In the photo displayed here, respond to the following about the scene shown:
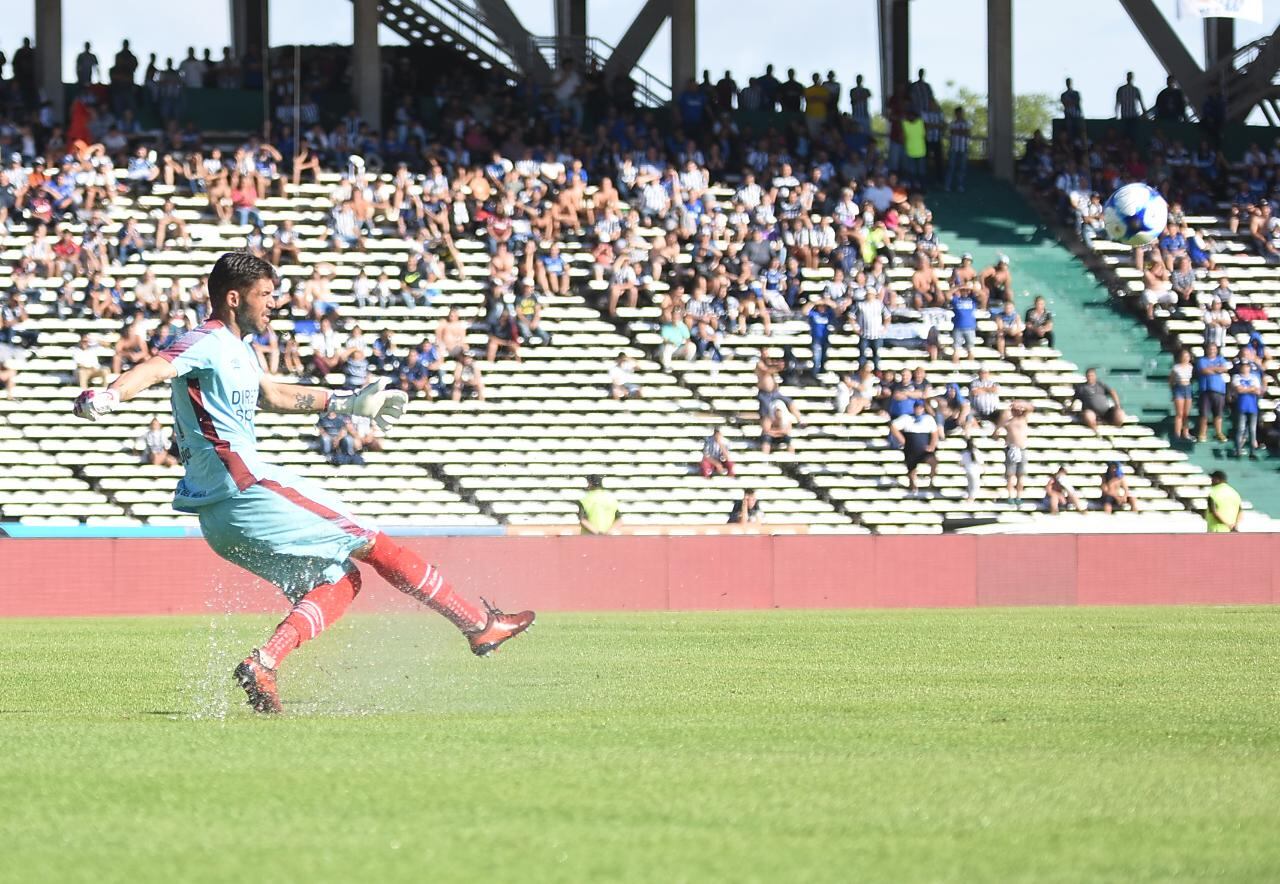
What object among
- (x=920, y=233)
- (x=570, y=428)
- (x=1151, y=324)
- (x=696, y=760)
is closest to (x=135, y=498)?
(x=570, y=428)

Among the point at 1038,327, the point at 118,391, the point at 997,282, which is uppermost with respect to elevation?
the point at 997,282

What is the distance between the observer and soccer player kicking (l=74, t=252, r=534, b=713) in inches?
339

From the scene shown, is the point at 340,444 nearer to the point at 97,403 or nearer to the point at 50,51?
the point at 50,51

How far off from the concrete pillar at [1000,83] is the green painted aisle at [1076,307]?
1.79ft

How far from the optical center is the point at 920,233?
34406mm

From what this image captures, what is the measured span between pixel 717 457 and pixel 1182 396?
26.2 feet

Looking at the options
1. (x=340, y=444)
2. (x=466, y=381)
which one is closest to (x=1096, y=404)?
(x=466, y=381)

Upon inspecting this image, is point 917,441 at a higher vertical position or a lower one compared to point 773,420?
lower

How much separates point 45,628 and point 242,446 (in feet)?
38.0

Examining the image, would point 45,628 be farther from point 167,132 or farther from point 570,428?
point 167,132

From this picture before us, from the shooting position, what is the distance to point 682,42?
1533 inches

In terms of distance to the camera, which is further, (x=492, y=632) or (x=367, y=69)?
(x=367, y=69)

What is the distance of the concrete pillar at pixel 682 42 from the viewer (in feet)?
127

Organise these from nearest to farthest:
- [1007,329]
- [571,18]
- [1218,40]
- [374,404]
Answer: [374,404] → [1007,329] → [571,18] → [1218,40]
